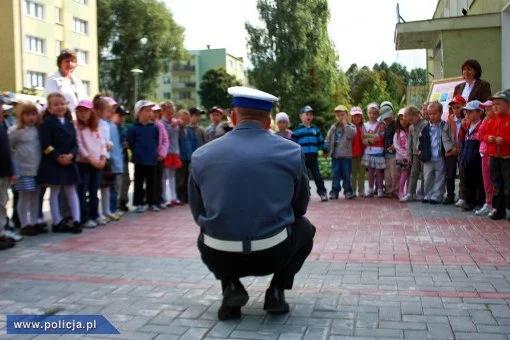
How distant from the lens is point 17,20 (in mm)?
44250

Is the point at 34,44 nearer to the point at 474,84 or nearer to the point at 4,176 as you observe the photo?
the point at 474,84

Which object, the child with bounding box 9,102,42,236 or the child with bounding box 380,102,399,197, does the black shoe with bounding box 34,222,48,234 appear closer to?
the child with bounding box 9,102,42,236

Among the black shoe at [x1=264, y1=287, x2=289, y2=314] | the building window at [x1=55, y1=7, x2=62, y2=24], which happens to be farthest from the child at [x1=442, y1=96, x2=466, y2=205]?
the building window at [x1=55, y1=7, x2=62, y2=24]

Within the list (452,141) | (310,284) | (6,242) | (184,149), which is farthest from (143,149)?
(310,284)

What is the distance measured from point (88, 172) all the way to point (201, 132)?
3.83 metres

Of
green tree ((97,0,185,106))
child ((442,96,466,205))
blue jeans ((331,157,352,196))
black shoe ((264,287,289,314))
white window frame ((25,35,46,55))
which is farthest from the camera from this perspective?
green tree ((97,0,185,106))

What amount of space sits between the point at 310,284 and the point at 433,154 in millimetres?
6600

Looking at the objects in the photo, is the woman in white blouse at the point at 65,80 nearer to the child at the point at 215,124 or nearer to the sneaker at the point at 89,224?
the sneaker at the point at 89,224

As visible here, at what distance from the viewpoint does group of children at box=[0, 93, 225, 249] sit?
7.75 m

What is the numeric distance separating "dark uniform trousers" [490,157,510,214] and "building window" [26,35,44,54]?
43576 millimetres

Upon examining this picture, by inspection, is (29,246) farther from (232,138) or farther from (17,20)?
(17,20)

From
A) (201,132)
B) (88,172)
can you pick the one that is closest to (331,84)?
(201,132)

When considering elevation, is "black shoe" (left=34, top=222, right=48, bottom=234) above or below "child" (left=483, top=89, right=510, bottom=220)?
below

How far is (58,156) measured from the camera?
7.93 meters
